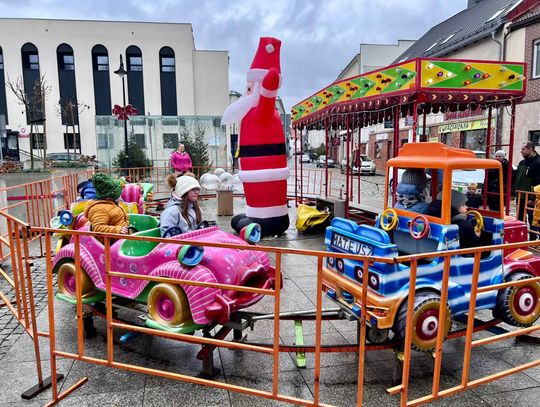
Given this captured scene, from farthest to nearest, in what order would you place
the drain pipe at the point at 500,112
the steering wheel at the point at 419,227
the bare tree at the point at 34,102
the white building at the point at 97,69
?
the white building at the point at 97,69 → the drain pipe at the point at 500,112 → the bare tree at the point at 34,102 → the steering wheel at the point at 419,227

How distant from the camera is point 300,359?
369 centimetres

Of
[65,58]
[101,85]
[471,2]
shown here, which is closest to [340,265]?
[471,2]

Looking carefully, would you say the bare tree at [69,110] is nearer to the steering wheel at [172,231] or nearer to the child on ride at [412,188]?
the steering wheel at [172,231]

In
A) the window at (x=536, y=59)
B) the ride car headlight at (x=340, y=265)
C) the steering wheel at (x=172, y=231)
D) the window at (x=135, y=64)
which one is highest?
the window at (x=135, y=64)

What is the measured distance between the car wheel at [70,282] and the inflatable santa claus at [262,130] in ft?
13.3

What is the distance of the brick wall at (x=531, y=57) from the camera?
54.0 ft

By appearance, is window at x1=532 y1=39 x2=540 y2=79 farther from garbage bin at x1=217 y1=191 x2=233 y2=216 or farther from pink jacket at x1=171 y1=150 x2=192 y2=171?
pink jacket at x1=171 y1=150 x2=192 y2=171

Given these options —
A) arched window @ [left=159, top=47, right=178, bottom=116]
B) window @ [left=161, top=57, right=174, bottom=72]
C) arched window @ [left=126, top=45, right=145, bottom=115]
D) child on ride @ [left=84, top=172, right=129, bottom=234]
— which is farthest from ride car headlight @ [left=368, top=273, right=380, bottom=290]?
window @ [left=161, top=57, right=174, bottom=72]

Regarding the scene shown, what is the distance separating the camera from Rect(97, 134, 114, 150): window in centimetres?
2080

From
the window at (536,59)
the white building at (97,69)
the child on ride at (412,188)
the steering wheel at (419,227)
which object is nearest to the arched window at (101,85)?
the white building at (97,69)

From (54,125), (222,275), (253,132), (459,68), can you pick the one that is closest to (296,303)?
(222,275)

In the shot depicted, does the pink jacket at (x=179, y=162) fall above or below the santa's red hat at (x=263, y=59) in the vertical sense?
below

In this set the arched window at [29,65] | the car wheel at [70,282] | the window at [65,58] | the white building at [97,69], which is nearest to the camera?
the car wheel at [70,282]

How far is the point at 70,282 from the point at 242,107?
4.58 metres
